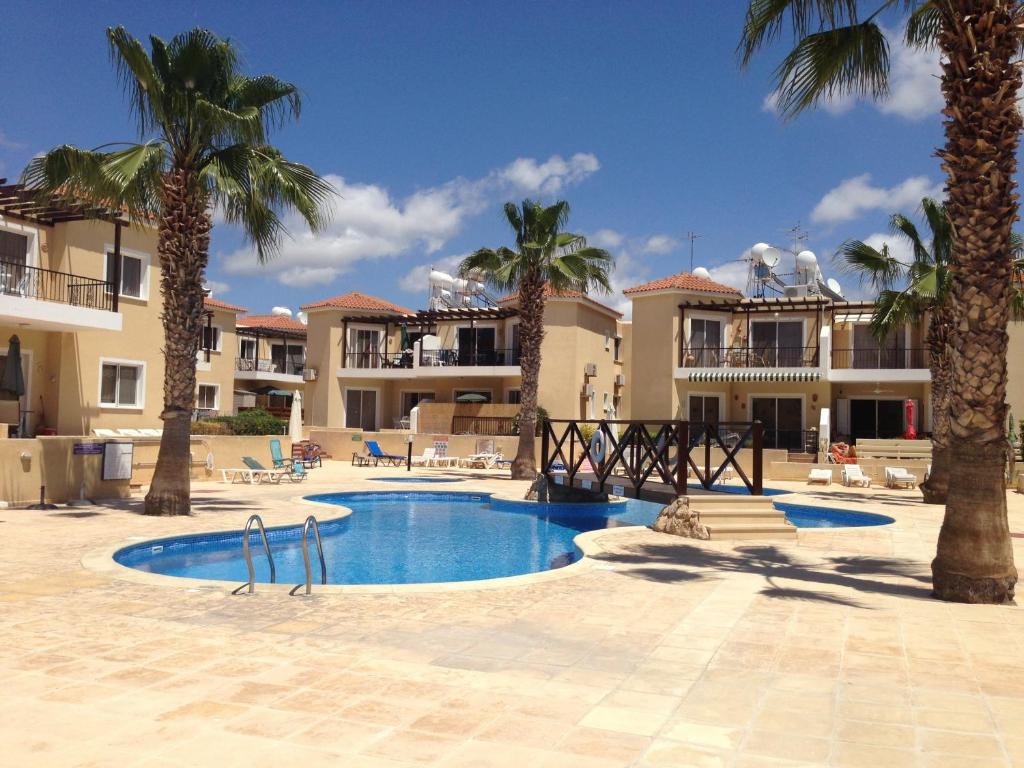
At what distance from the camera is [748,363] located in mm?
32844

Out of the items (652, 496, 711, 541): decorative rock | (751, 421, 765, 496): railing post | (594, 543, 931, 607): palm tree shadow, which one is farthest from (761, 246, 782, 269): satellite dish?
(594, 543, 931, 607): palm tree shadow

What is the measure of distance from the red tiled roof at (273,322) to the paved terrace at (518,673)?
3961cm

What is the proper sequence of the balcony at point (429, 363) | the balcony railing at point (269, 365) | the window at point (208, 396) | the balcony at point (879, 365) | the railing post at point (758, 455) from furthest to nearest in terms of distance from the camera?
the balcony railing at point (269, 365)
the balcony at point (429, 363)
the window at point (208, 396)
the balcony at point (879, 365)
the railing post at point (758, 455)

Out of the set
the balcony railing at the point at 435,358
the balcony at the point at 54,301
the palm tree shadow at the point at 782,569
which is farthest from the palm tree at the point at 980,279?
the balcony railing at the point at 435,358

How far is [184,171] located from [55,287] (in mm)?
8064

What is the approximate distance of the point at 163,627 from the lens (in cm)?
685

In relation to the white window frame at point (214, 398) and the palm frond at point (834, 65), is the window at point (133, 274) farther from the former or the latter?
the palm frond at point (834, 65)

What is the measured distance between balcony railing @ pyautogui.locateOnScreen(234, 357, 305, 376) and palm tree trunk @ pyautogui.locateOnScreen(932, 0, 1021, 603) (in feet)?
129

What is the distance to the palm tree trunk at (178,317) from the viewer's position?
14.1 m

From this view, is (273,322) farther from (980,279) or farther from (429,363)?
(980,279)

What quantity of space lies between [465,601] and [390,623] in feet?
3.80

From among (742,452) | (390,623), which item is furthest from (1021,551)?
(742,452)

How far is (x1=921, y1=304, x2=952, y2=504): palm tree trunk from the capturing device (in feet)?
64.6

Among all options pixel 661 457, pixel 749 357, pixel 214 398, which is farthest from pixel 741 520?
pixel 214 398
